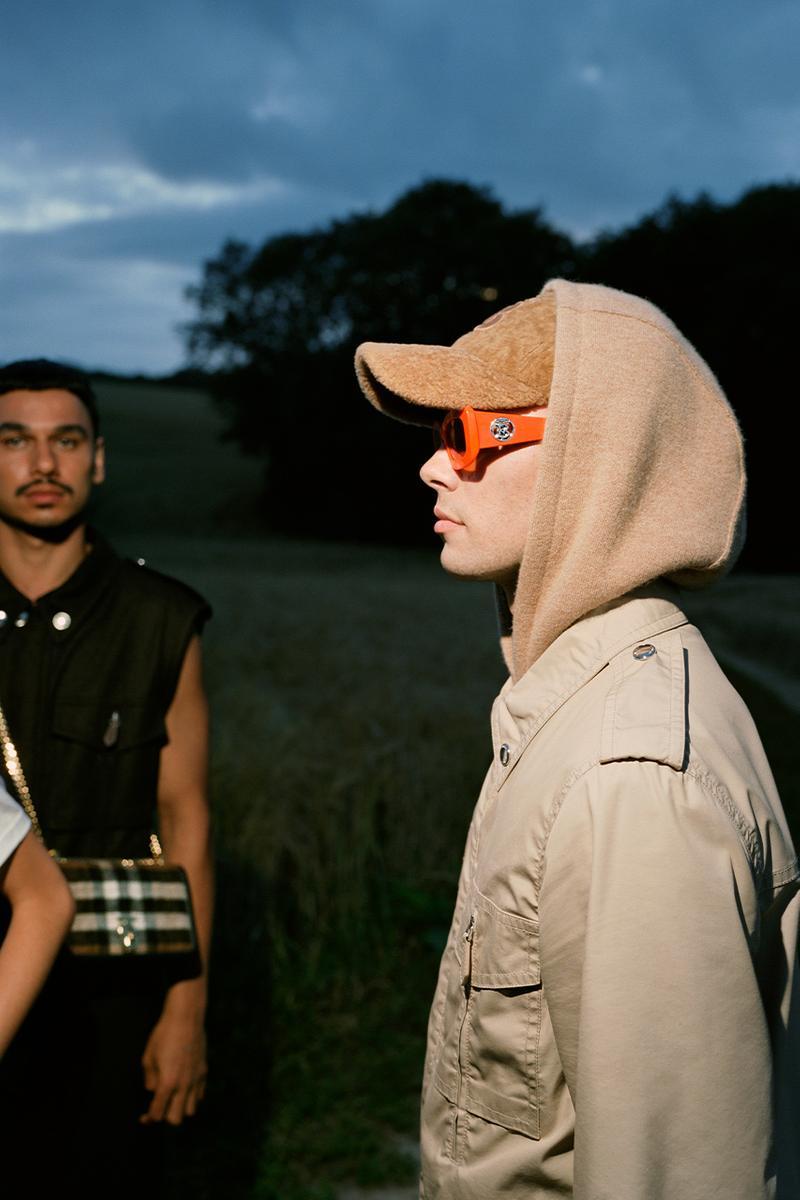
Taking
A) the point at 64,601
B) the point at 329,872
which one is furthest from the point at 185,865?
the point at 329,872

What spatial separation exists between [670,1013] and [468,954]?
38 cm

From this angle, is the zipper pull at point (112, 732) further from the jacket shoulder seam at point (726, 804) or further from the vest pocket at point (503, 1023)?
the jacket shoulder seam at point (726, 804)

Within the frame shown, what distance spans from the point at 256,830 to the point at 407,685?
264 cm

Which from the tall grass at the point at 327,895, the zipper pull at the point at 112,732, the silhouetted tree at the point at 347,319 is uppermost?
the silhouetted tree at the point at 347,319

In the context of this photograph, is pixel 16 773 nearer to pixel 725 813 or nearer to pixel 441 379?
pixel 441 379

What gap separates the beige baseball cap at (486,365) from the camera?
1775 mm

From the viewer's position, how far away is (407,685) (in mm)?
8047

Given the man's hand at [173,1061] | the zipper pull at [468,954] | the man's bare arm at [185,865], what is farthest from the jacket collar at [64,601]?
the zipper pull at [468,954]

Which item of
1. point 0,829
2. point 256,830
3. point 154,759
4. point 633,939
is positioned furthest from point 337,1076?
point 633,939

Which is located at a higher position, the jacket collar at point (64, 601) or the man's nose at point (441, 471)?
the man's nose at point (441, 471)

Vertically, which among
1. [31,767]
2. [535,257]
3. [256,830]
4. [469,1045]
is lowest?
[256,830]

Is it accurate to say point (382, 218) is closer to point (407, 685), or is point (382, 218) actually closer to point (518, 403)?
point (407, 685)

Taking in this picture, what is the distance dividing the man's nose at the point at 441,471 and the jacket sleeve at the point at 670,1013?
1.99 ft

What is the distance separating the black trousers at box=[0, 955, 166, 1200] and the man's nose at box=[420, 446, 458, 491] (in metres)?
1.40
